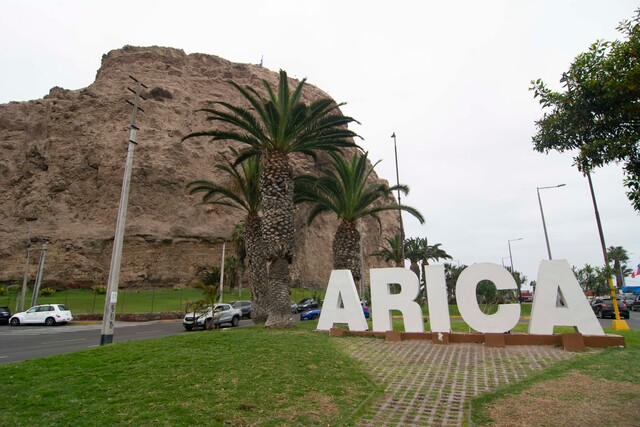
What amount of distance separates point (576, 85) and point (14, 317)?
36.9 meters

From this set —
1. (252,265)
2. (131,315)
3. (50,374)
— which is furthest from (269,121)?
(131,315)

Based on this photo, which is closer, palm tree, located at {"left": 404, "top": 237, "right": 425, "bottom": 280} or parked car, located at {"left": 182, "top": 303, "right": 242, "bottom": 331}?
parked car, located at {"left": 182, "top": 303, "right": 242, "bottom": 331}

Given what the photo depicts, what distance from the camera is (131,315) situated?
33.4 meters

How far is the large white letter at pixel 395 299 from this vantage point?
44.1 feet

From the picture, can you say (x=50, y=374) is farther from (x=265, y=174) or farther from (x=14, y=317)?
(x=14, y=317)

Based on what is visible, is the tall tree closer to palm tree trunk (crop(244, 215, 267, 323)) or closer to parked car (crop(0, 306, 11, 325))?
palm tree trunk (crop(244, 215, 267, 323))

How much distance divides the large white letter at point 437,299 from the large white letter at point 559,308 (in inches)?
98.2

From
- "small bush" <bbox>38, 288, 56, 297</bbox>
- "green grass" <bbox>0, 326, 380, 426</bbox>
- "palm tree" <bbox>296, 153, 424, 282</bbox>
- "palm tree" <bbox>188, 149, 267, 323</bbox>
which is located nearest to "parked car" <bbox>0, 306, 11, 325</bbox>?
"small bush" <bbox>38, 288, 56, 297</bbox>

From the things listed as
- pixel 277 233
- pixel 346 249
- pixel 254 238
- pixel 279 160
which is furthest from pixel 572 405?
pixel 254 238

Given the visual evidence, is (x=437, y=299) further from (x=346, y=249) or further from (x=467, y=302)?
(x=346, y=249)

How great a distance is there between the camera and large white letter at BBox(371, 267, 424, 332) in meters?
13.4

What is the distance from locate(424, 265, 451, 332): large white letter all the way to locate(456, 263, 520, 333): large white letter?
54 cm

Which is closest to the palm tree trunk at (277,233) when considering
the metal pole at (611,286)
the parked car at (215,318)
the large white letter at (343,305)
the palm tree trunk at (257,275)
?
the large white letter at (343,305)

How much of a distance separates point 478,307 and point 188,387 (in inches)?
351
